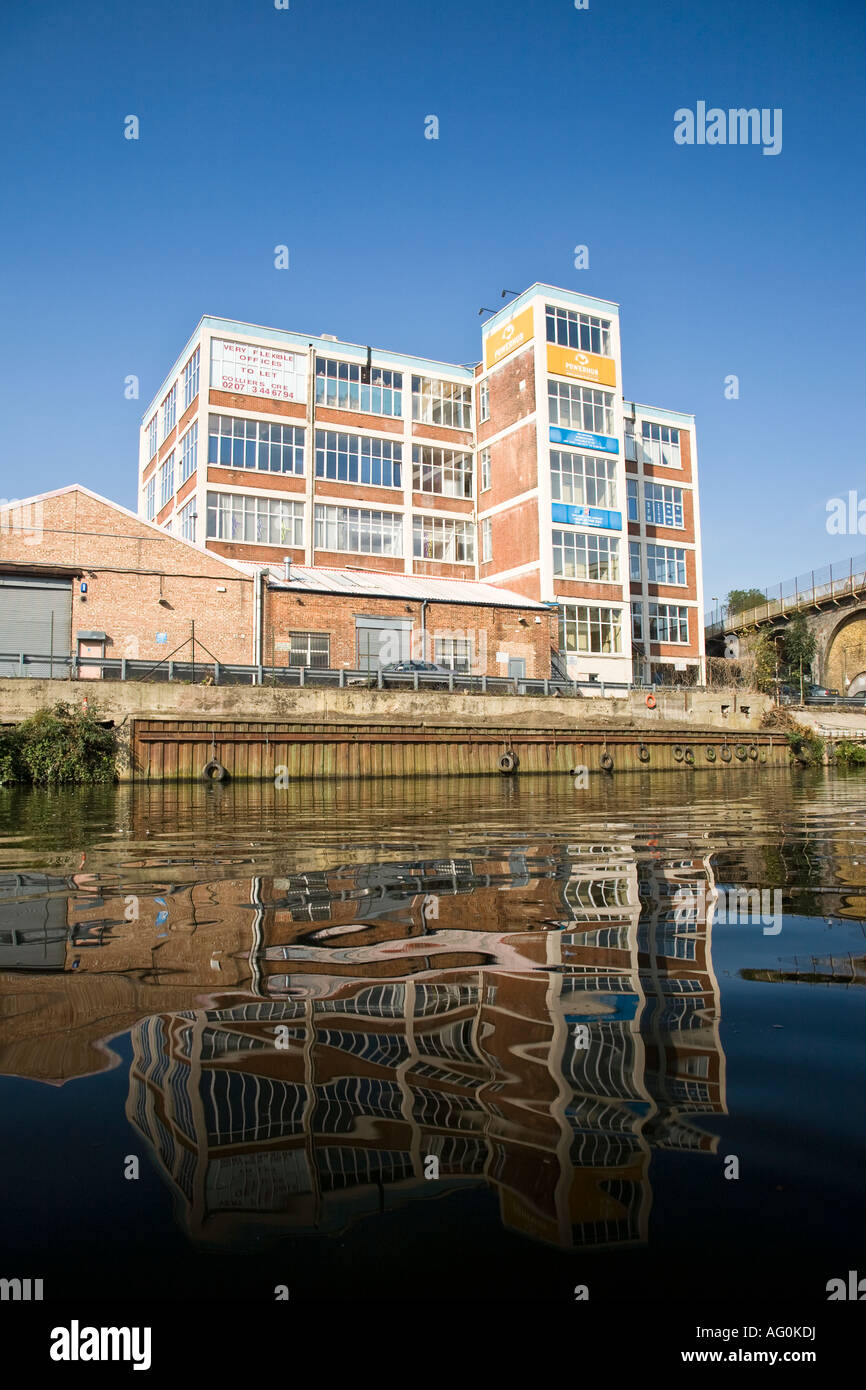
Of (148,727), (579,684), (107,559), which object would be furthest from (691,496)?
(148,727)

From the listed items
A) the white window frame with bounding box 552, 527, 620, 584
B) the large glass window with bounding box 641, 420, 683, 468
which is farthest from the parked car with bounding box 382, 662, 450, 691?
the large glass window with bounding box 641, 420, 683, 468

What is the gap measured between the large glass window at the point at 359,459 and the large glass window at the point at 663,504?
17.1 m

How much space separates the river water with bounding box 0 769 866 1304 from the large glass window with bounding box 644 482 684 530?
54392 millimetres

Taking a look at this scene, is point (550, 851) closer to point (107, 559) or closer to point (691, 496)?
point (107, 559)

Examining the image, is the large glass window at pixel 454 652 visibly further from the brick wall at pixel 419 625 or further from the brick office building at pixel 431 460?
the brick office building at pixel 431 460

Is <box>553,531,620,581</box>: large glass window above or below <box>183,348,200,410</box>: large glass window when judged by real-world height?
below

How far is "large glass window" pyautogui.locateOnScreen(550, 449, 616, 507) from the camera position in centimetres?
4831

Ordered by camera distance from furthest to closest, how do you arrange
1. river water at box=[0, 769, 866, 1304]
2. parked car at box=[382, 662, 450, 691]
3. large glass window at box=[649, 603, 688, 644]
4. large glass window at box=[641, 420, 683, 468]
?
large glass window at box=[641, 420, 683, 468], large glass window at box=[649, 603, 688, 644], parked car at box=[382, 662, 450, 691], river water at box=[0, 769, 866, 1304]

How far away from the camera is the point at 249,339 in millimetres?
46469

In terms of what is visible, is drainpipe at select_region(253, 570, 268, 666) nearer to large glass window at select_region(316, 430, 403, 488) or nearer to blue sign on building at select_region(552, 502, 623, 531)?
large glass window at select_region(316, 430, 403, 488)

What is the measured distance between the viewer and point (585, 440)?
4884 cm

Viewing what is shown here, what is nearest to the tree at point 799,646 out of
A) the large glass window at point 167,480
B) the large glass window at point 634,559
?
the large glass window at point 634,559

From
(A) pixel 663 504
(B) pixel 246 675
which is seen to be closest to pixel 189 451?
(B) pixel 246 675
